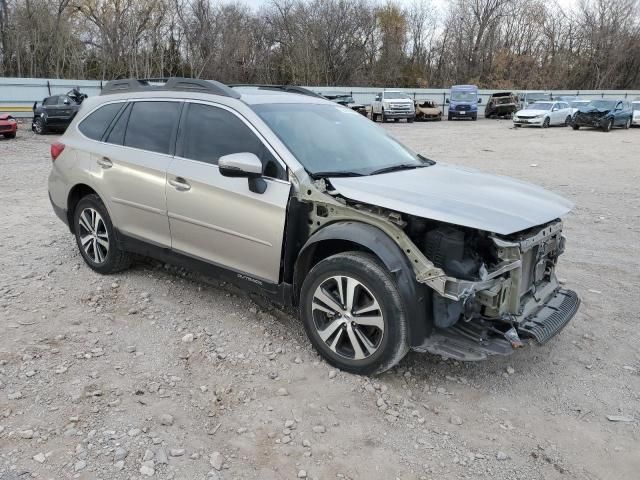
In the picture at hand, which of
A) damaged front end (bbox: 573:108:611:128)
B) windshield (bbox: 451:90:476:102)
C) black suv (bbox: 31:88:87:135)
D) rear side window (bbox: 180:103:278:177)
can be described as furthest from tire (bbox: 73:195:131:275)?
windshield (bbox: 451:90:476:102)

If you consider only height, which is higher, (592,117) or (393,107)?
(592,117)

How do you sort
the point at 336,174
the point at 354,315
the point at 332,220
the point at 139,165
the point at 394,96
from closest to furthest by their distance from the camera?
1. the point at 354,315
2. the point at 332,220
3. the point at 336,174
4. the point at 139,165
5. the point at 394,96

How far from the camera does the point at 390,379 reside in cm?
349

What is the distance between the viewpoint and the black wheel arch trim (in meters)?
3.18

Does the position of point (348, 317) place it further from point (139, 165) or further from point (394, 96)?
point (394, 96)

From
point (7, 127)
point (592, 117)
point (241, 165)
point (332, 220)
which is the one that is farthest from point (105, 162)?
point (592, 117)

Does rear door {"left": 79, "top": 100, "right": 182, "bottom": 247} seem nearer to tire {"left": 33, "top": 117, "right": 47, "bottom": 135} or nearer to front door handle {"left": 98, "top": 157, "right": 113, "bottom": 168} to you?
front door handle {"left": 98, "top": 157, "right": 113, "bottom": 168}

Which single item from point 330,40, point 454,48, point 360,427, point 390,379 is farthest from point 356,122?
point 454,48

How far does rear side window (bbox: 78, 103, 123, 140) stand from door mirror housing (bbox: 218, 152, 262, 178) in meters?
1.91

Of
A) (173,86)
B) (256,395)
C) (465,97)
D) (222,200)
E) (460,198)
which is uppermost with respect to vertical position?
(465,97)

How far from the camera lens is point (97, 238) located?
16.8ft

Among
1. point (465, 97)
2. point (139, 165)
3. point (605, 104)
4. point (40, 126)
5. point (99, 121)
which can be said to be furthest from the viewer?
point (465, 97)

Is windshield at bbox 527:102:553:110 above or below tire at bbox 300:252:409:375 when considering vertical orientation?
above

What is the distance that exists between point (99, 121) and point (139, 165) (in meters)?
0.96
